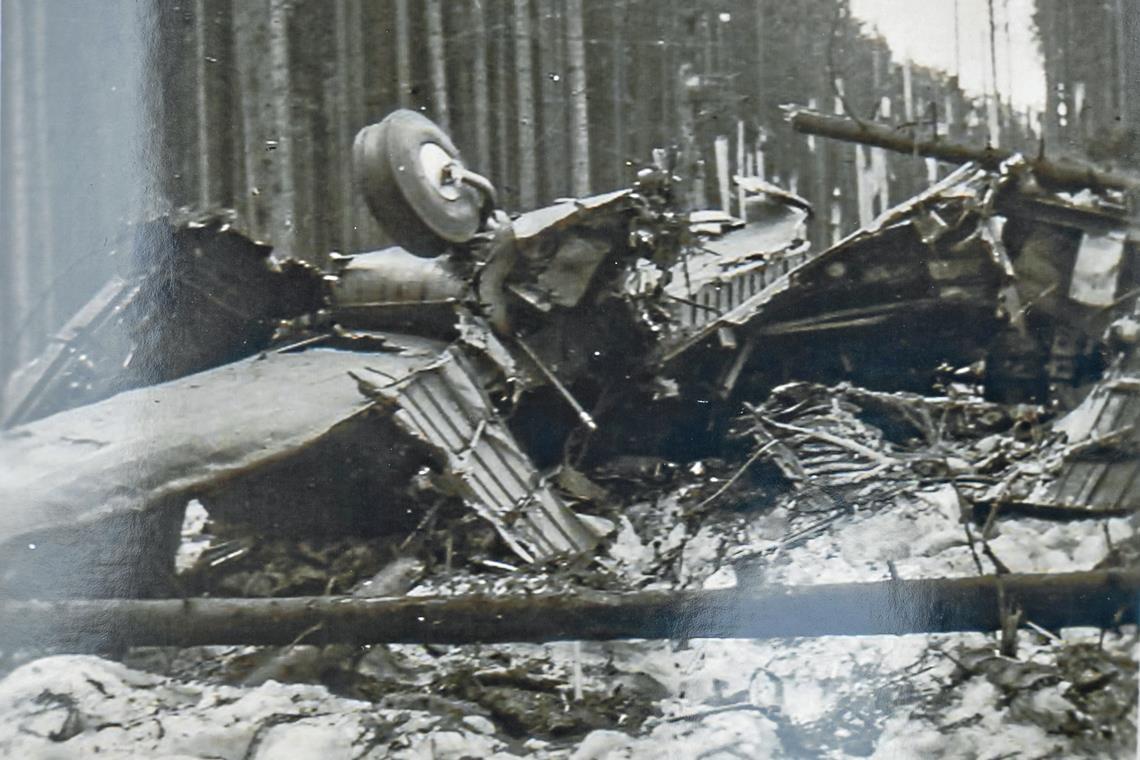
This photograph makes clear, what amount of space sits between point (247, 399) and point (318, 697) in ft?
1.79

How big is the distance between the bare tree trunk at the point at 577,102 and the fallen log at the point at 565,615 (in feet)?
2.51

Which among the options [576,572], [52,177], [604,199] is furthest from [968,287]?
[52,177]

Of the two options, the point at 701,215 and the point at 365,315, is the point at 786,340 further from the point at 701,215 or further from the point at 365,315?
the point at 365,315

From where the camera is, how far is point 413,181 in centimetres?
225

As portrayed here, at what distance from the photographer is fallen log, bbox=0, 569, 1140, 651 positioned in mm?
2188

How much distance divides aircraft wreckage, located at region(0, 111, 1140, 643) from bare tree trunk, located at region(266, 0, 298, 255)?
6 cm

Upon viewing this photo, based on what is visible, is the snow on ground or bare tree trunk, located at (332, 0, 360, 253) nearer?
the snow on ground

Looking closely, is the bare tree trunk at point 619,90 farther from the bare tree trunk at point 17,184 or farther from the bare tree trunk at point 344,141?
the bare tree trunk at point 17,184

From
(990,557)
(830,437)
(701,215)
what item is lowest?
(990,557)

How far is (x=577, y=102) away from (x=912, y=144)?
621mm

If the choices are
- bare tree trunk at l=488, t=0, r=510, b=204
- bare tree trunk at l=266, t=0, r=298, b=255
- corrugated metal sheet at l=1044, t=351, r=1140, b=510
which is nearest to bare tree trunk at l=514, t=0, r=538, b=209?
bare tree trunk at l=488, t=0, r=510, b=204

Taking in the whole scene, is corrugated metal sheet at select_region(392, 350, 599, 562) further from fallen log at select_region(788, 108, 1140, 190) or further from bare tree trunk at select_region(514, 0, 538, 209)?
fallen log at select_region(788, 108, 1140, 190)

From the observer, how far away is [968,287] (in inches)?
89.2

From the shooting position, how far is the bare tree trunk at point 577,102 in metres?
2.25
